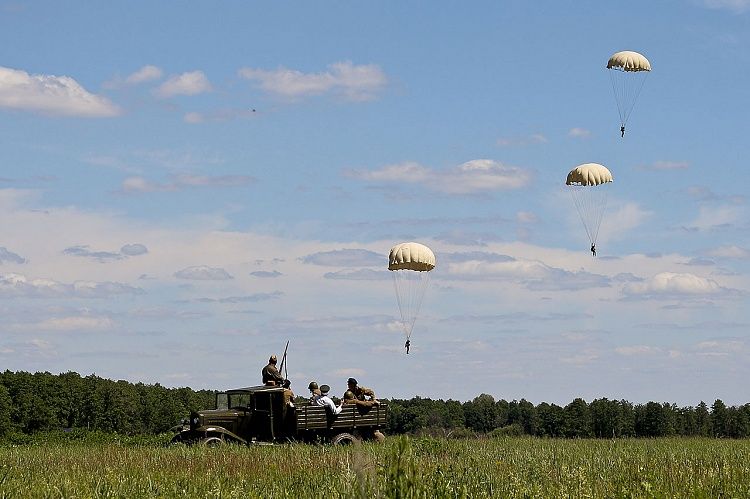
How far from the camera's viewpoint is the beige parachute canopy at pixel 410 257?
95.6 ft

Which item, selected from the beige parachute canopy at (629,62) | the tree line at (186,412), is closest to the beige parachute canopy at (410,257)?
the beige parachute canopy at (629,62)

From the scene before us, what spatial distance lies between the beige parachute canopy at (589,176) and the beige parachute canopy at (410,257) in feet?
22.0

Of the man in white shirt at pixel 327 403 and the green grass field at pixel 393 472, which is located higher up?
the man in white shirt at pixel 327 403

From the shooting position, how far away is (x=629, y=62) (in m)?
35.0

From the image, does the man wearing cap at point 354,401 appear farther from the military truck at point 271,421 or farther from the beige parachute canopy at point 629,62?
the beige parachute canopy at point 629,62

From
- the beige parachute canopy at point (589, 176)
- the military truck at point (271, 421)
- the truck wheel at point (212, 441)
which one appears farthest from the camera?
the beige parachute canopy at point (589, 176)

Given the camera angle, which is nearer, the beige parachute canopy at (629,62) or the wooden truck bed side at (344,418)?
the wooden truck bed side at (344,418)

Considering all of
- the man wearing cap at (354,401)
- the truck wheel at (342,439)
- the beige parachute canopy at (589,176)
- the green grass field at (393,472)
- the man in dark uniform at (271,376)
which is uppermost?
the beige parachute canopy at (589,176)

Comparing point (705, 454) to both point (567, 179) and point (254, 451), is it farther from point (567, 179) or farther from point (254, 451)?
point (567, 179)

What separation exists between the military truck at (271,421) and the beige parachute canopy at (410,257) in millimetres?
5222

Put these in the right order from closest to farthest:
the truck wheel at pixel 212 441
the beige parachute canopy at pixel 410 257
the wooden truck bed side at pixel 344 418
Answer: the truck wheel at pixel 212 441 < the wooden truck bed side at pixel 344 418 < the beige parachute canopy at pixel 410 257

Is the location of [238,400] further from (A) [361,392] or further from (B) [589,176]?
(B) [589,176]

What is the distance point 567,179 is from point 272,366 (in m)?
13.6

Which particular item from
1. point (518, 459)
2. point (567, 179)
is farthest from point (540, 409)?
point (518, 459)
